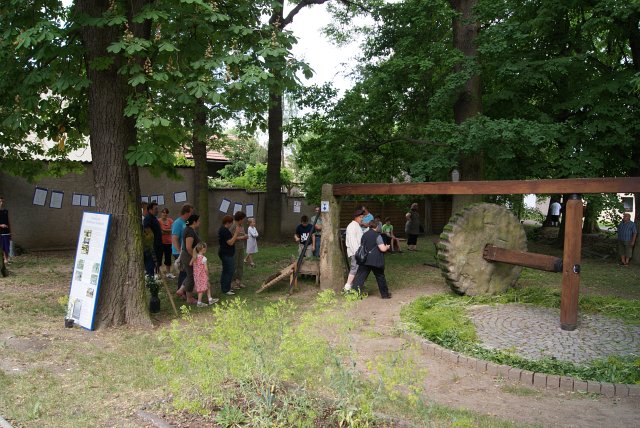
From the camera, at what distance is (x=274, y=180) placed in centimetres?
1978

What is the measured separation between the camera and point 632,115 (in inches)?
553

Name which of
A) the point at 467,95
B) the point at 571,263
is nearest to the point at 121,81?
the point at 571,263

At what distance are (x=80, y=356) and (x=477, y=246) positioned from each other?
7.45 m

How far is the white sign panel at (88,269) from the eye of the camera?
7992mm

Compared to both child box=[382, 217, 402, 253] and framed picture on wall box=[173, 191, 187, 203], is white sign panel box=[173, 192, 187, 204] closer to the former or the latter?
framed picture on wall box=[173, 191, 187, 203]

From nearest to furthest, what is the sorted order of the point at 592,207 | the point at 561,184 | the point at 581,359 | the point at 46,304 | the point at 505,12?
the point at 581,359 < the point at 561,184 < the point at 46,304 < the point at 505,12 < the point at 592,207

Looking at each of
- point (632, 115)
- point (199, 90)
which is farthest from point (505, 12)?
point (199, 90)

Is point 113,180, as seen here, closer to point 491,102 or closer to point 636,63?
point 491,102

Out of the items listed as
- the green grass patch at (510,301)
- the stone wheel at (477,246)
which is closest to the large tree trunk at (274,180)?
the stone wheel at (477,246)

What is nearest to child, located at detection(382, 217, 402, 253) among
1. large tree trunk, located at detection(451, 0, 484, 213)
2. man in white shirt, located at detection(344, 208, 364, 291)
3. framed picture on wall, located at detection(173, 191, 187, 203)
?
large tree trunk, located at detection(451, 0, 484, 213)

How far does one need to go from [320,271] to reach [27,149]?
7.10m

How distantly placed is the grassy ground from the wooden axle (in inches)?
63.8

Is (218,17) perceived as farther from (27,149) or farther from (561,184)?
(27,149)

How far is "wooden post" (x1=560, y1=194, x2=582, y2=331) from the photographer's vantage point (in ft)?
26.6
